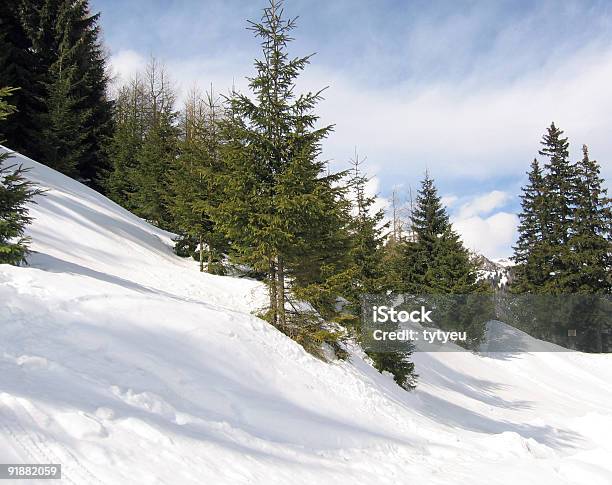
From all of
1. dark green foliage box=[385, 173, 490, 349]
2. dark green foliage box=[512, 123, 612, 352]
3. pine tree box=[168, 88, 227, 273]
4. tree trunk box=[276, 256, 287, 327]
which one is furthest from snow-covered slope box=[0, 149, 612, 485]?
dark green foliage box=[512, 123, 612, 352]

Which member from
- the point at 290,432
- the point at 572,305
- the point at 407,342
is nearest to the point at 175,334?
the point at 290,432

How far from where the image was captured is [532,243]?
3131 centimetres

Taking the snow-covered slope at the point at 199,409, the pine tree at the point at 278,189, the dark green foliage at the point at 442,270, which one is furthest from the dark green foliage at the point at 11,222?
the dark green foliage at the point at 442,270

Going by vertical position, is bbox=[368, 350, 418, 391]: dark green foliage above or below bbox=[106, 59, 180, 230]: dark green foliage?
below

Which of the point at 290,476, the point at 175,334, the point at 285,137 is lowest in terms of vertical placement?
the point at 290,476

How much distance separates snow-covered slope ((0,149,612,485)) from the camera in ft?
13.3

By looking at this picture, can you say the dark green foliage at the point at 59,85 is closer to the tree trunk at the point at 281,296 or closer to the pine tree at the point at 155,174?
the pine tree at the point at 155,174

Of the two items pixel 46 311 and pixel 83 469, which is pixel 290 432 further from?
pixel 46 311

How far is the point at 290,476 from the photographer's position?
4.77 metres

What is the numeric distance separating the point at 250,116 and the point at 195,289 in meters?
6.32

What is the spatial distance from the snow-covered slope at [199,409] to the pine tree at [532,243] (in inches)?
714

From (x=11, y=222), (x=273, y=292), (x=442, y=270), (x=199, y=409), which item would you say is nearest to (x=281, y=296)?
(x=273, y=292)

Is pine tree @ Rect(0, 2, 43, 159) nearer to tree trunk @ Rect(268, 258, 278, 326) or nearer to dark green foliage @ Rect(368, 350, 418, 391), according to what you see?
tree trunk @ Rect(268, 258, 278, 326)

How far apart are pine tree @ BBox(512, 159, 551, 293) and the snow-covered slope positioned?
59.5 ft
